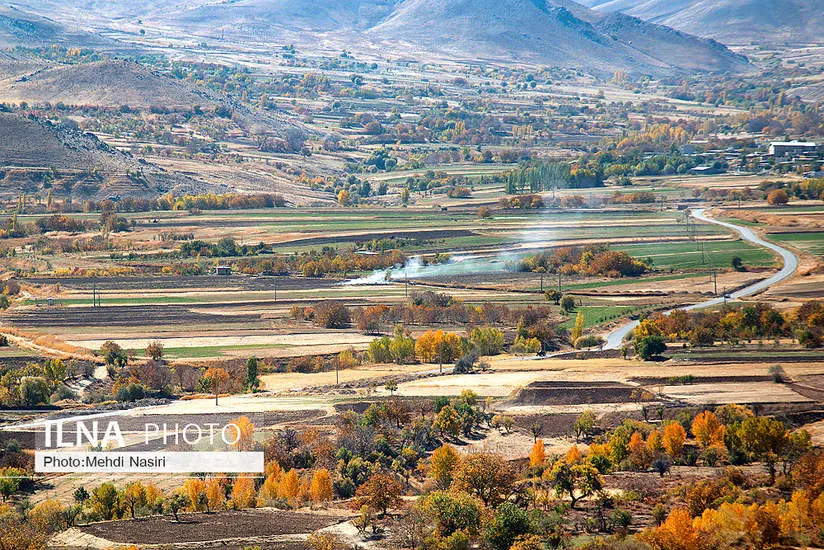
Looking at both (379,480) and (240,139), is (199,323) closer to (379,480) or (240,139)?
(379,480)

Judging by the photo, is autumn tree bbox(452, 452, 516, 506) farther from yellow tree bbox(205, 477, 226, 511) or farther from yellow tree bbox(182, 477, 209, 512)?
yellow tree bbox(182, 477, 209, 512)

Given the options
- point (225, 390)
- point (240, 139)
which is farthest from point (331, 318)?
point (240, 139)

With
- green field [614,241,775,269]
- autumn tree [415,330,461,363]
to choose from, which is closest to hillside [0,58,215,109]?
green field [614,241,775,269]

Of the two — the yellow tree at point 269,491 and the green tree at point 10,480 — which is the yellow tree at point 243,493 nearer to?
the yellow tree at point 269,491

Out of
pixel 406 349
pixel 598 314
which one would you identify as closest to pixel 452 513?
pixel 406 349

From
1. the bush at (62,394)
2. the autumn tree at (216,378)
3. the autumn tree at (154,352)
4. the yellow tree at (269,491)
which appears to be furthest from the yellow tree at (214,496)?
the autumn tree at (154,352)

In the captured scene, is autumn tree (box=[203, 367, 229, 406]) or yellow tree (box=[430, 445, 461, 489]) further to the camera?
autumn tree (box=[203, 367, 229, 406])
